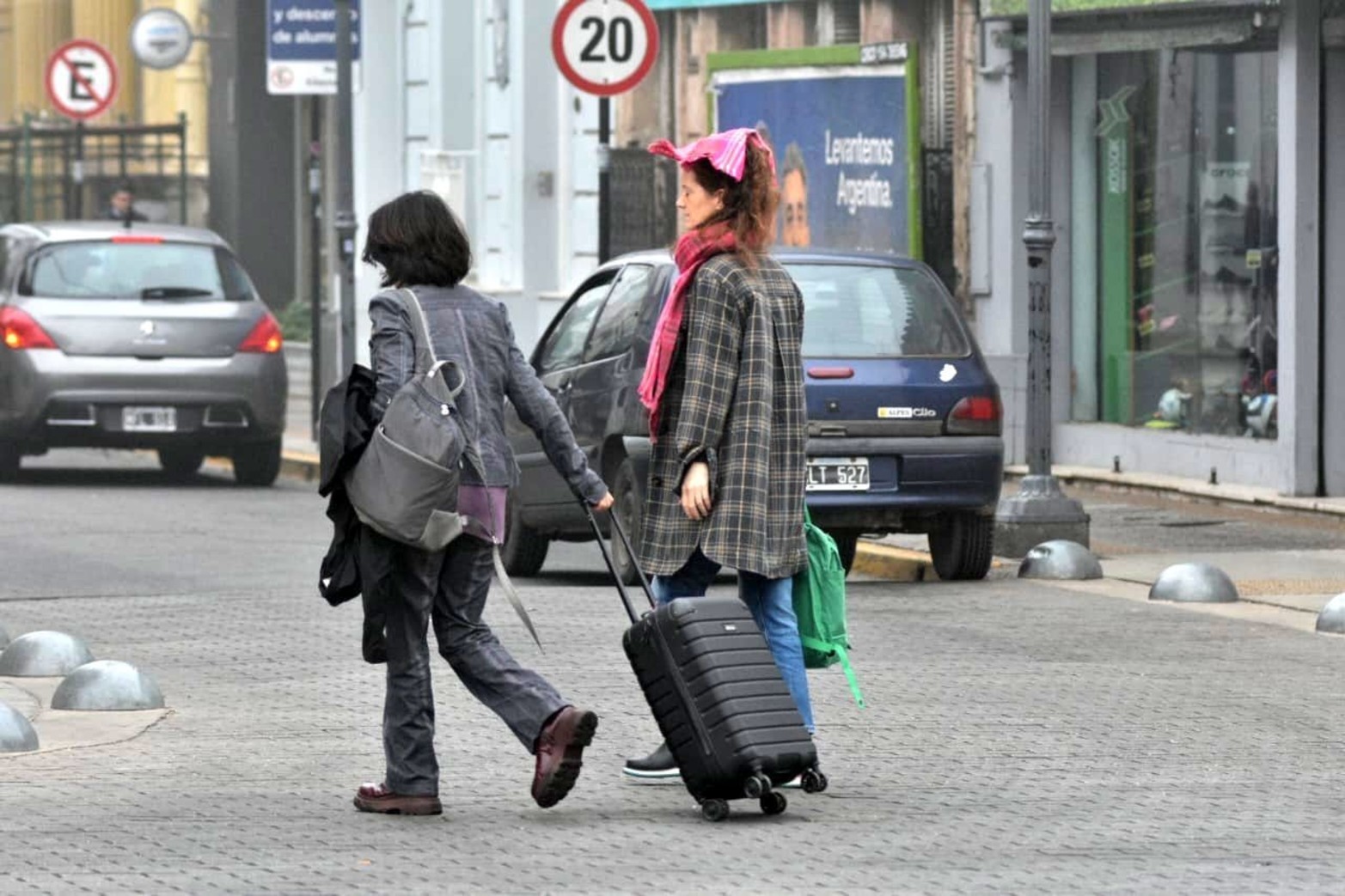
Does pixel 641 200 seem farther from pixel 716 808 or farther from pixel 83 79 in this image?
pixel 716 808

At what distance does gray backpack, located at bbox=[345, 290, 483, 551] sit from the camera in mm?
7676

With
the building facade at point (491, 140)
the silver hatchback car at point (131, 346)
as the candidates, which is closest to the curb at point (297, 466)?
the silver hatchback car at point (131, 346)

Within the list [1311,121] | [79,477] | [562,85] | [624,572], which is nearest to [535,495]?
[624,572]

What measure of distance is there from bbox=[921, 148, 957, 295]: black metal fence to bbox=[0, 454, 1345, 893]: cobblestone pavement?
24.9 feet

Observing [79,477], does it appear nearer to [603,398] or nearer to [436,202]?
[603,398]

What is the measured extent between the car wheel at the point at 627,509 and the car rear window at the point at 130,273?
714 centimetres

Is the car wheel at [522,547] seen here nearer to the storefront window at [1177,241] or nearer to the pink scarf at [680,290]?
the storefront window at [1177,241]

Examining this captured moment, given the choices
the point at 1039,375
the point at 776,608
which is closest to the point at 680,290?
the point at 776,608

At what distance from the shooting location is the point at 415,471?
7.67 metres

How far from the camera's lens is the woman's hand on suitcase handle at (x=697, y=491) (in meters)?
8.10

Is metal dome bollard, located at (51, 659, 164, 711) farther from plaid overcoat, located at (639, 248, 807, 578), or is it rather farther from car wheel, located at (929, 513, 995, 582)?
car wheel, located at (929, 513, 995, 582)

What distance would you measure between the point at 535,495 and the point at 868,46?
315 inches

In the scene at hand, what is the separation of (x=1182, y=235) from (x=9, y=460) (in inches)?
297

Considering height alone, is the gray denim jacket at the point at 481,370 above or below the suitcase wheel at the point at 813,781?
above
